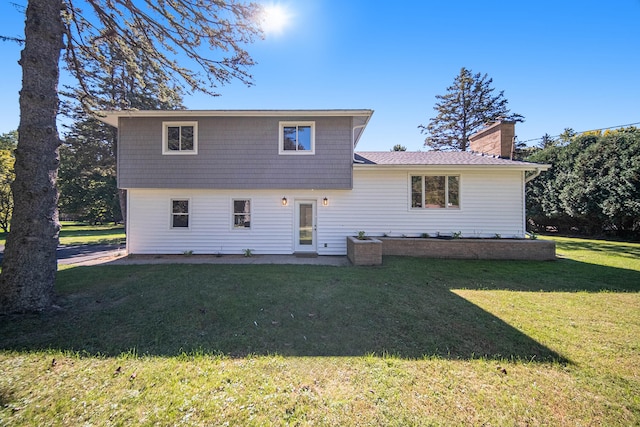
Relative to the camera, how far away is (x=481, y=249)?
9141 mm

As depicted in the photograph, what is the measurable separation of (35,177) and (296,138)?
6.96 metres

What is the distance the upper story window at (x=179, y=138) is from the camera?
9656 mm

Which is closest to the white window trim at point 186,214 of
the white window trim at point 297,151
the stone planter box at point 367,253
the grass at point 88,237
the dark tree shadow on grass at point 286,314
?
the dark tree shadow on grass at point 286,314

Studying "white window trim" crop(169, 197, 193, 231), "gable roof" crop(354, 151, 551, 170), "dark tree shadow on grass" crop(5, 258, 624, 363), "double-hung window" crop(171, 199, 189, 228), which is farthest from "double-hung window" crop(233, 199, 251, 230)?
"gable roof" crop(354, 151, 551, 170)

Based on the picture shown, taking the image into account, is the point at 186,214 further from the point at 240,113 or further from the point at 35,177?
the point at 35,177

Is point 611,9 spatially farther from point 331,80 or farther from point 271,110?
point 271,110

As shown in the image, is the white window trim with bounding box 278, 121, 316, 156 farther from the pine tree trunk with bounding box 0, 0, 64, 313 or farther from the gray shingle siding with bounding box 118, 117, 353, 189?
the pine tree trunk with bounding box 0, 0, 64, 313

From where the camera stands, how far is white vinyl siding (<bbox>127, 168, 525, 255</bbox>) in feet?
32.6

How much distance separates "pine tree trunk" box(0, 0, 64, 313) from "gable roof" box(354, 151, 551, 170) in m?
8.19

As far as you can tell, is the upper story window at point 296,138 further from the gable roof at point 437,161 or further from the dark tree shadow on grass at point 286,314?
the dark tree shadow on grass at point 286,314

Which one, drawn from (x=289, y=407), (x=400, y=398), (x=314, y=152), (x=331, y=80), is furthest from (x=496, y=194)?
(x=289, y=407)

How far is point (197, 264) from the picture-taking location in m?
8.22

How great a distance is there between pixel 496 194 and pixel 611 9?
6532 millimetres

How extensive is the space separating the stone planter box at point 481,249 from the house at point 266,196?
0.81 meters
